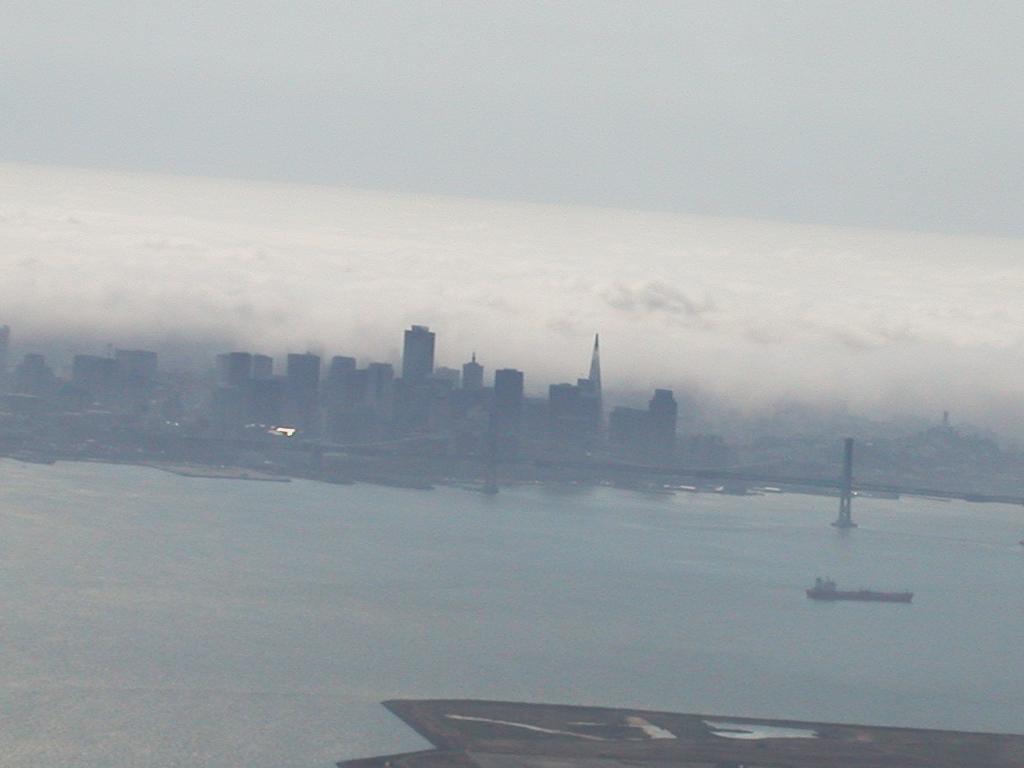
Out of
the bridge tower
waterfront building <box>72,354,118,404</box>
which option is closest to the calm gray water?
the bridge tower

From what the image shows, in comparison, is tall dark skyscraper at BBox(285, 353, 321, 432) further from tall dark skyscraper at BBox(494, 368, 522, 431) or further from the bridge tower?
the bridge tower

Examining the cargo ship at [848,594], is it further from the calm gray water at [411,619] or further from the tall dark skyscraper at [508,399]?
the tall dark skyscraper at [508,399]

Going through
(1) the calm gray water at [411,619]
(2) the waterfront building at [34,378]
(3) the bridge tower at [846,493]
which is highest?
(2) the waterfront building at [34,378]

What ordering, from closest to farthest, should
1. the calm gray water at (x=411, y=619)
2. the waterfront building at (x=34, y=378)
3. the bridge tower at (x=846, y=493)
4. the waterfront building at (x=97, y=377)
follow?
the calm gray water at (x=411, y=619) < the bridge tower at (x=846, y=493) < the waterfront building at (x=34, y=378) < the waterfront building at (x=97, y=377)

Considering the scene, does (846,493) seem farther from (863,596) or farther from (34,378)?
(34,378)

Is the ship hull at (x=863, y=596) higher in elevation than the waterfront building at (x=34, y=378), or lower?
lower

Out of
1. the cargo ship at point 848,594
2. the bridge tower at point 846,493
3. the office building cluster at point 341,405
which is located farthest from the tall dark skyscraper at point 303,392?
the cargo ship at point 848,594
